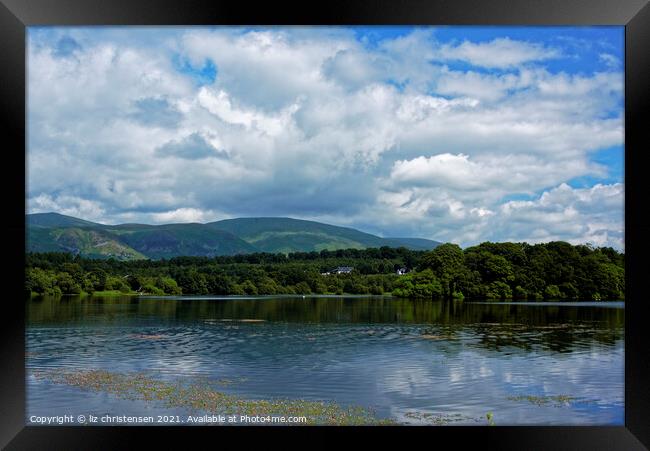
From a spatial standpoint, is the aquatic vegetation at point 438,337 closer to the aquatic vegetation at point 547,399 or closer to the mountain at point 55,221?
the aquatic vegetation at point 547,399

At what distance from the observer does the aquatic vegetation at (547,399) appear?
391 inches

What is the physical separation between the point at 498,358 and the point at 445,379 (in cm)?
392

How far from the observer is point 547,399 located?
10.3 meters

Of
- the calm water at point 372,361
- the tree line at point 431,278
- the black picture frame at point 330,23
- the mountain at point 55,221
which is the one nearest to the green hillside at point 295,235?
the mountain at point 55,221

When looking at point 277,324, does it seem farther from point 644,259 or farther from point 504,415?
point 644,259

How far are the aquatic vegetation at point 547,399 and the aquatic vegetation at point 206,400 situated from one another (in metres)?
3.11

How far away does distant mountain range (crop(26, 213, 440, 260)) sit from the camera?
386 feet

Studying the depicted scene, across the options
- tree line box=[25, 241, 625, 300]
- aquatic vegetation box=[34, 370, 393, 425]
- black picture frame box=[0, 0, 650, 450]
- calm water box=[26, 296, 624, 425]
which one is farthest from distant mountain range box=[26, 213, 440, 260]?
black picture frame box=[0, 0, 650, 450]

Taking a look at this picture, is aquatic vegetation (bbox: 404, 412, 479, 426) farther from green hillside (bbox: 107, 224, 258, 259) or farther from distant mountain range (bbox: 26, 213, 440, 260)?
green hillside (bbox: 107, 224, 258, 259)

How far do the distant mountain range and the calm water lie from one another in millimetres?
91345

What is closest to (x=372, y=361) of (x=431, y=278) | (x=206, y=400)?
(x=206, y=400)

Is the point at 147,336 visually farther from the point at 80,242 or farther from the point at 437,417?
the point at 80,242

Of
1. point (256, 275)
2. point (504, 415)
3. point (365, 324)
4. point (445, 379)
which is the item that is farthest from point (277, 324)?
point (256, 275)

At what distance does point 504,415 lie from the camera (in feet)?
30.0
